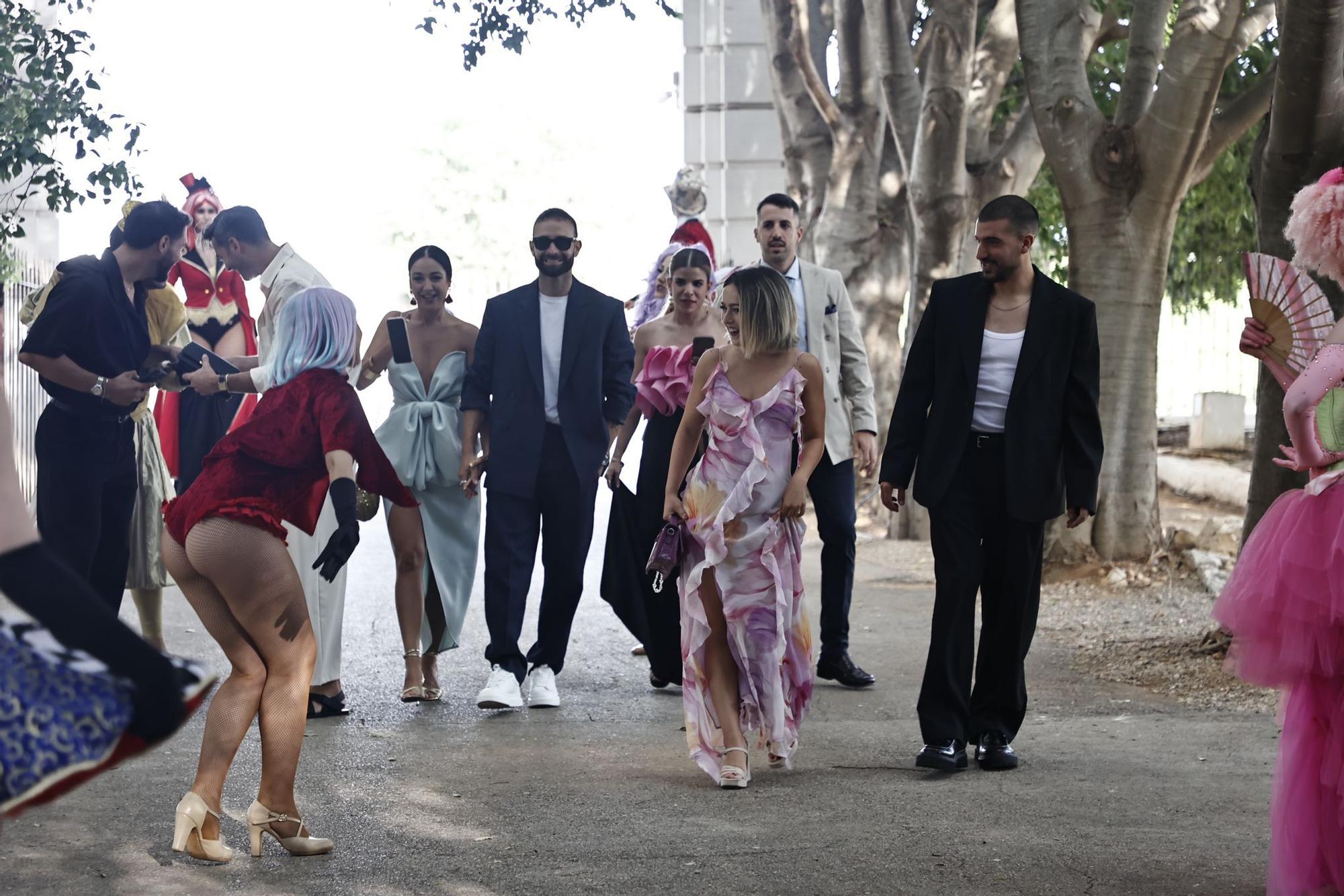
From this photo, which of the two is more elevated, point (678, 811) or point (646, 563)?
point (646, 563)

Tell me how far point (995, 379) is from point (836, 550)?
7.51ft

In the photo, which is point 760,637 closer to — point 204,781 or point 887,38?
point 204,781

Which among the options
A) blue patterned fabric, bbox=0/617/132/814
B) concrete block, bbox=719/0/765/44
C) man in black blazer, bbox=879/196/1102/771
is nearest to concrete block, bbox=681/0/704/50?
concrete block, bbox=719/0/765/44

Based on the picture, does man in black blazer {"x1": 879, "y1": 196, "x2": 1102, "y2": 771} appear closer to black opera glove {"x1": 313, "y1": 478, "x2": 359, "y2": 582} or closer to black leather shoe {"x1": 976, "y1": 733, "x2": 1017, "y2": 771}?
black leather shoe {"x1": 976, "y1": 733, "x2": 1017, "y2": 771}

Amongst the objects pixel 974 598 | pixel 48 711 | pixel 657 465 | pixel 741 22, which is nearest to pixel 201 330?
pixel 657 465

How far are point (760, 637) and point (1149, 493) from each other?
6.71m

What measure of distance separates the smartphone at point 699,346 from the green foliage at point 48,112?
16.5ft

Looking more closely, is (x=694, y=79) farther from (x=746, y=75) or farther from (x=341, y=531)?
(x=341, y=531)

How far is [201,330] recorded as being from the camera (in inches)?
417

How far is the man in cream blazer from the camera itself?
27.7 feet

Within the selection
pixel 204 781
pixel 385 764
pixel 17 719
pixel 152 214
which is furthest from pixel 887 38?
pixel 17 719

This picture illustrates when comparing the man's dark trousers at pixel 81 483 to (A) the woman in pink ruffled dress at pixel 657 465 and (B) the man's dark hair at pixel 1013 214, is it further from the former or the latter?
(B) the man's dark hair at pixel 1013 214

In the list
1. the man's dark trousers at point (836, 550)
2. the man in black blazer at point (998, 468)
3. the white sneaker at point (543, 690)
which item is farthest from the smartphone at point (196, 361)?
the man's dark trousers at point (836, 550)

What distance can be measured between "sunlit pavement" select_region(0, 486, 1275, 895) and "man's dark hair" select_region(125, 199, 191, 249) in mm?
2088
